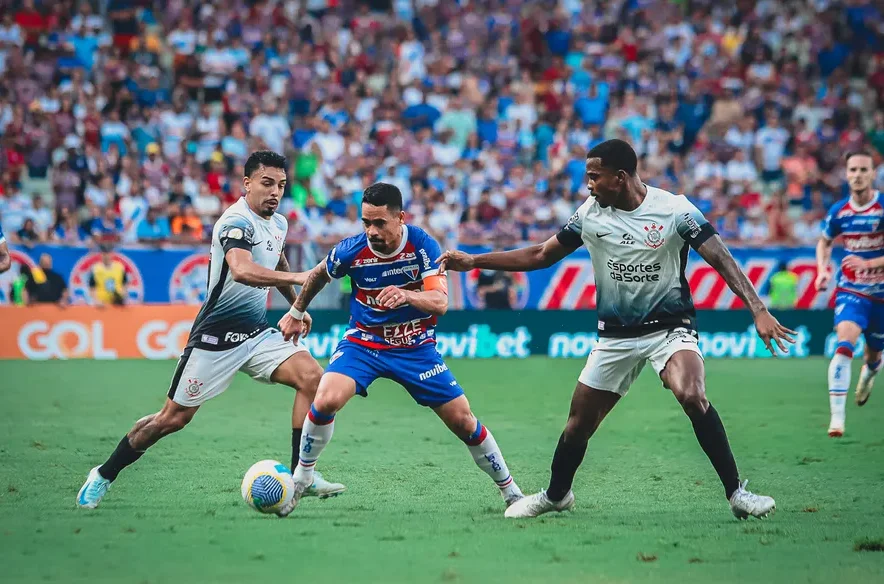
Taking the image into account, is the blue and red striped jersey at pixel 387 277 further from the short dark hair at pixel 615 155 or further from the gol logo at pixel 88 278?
the gol logo at pixel 88 278

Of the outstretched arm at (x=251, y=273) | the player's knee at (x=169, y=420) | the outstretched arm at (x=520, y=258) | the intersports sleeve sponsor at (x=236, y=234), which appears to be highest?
the intersports sleeve sponsor at (x=236, y=234)

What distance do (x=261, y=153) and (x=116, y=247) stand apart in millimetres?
12675

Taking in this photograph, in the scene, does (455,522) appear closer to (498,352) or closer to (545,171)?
(498,352)

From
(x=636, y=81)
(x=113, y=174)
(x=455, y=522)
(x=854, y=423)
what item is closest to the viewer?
(x=455, y=522)

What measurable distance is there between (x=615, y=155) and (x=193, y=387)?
3337 mm

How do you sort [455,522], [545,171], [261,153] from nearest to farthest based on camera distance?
[455,522], [261,153], [545,171]

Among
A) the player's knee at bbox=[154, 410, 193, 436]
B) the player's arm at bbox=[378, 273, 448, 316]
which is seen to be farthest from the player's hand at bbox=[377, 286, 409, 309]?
the player's knee at bbox=[154, 410, 193, 436]

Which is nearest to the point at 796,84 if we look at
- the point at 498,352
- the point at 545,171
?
the point at 545,171

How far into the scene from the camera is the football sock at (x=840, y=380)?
1204cm

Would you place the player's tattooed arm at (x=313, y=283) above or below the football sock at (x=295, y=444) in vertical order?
above

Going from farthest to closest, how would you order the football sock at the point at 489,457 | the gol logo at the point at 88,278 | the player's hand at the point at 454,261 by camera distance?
the gol logo at the point at 88,278 < the football sock at the point at 489,457 < the player's hand at the point at 454,261

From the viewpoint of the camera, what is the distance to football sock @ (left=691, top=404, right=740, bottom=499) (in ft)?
24.5

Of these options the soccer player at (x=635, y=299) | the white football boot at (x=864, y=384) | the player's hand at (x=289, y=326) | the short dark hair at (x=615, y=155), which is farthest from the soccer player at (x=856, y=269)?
the player's hand at (x=289, y=326)

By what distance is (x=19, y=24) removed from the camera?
2539 cm
